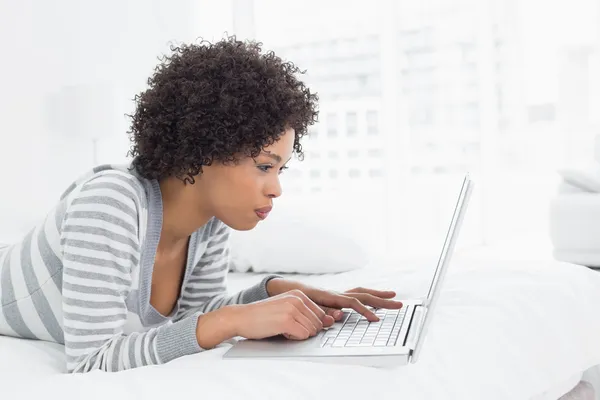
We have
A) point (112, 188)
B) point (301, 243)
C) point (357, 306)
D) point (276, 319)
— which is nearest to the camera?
point (276, 319)

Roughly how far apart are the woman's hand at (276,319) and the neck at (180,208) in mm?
274

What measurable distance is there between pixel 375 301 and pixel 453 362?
0.85 ft

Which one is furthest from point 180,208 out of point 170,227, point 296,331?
point 296,331

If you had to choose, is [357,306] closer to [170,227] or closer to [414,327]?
[414,327]

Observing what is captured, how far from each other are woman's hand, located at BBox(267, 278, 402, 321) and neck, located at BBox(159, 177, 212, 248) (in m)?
0.23

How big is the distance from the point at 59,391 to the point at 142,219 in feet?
1.26

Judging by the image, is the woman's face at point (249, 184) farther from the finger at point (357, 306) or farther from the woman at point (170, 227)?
the finger at point (357, 306)

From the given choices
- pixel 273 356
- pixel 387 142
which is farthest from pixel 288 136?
pixel 387 142

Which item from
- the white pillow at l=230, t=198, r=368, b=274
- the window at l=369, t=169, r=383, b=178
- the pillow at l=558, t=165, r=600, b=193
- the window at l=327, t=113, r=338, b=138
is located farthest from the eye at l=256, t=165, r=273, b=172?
the window at l=327, t=113, r=338, b=138

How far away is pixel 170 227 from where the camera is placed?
140cm

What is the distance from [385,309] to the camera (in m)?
1.43

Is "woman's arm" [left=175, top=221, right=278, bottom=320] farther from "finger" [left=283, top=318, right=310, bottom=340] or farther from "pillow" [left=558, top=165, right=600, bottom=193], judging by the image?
"pillow" [left=558, top=165, right=600, bottom=193]

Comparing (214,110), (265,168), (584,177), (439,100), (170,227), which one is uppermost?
(439,100)

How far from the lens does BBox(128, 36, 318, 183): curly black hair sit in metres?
1.29
